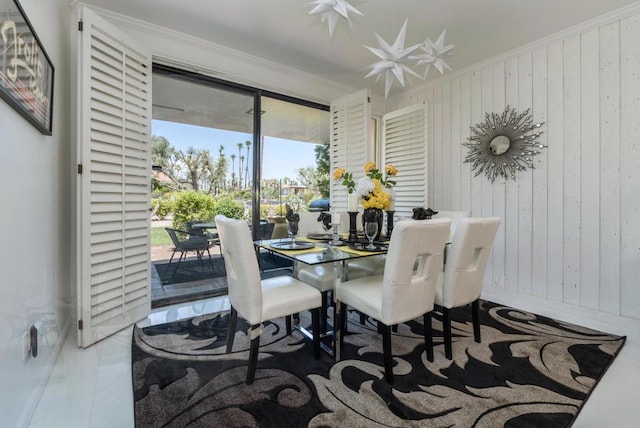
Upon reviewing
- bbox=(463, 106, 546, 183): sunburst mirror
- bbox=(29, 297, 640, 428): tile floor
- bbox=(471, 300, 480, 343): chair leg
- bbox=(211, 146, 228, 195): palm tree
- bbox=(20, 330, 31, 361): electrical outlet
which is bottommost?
bbox=(29, 297, 640, 428): tile floor

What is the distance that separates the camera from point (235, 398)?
63.6 inches

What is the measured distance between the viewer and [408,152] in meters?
3.86

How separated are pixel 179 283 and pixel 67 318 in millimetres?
977

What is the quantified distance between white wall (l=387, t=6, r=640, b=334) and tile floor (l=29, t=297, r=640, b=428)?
542 millimetres

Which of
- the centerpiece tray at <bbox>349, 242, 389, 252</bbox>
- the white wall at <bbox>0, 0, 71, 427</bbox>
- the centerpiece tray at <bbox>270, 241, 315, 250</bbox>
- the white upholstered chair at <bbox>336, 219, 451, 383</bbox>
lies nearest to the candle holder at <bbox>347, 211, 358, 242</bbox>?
the centerpiece tray at <bbox>349, 242, 389, 252</bbox>

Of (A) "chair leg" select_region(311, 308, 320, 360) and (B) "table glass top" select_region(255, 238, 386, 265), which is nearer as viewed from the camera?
(B) "table glass top" select_region(255, 238, 386, 265)

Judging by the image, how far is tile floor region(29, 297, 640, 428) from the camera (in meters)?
1.49

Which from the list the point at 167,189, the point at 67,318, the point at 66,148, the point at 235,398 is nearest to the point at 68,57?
the point at 66,148

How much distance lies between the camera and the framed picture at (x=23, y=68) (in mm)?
1217

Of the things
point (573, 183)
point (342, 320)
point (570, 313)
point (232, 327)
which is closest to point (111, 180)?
point (232, 327)

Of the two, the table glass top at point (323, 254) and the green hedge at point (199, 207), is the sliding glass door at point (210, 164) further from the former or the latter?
the table glass top at point (323, 254)

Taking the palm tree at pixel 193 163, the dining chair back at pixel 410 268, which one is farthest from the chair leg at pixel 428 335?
the palm tree at pixel 193 163

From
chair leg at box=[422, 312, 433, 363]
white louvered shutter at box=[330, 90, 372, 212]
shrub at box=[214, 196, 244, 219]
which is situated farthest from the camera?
white louvered shutter at box=[330, 90, 372, 212]

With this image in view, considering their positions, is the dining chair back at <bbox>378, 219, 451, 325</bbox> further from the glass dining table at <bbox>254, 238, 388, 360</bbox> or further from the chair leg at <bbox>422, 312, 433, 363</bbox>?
the glass dining table at <bbox>254, 238, 388, 360</bbox>
